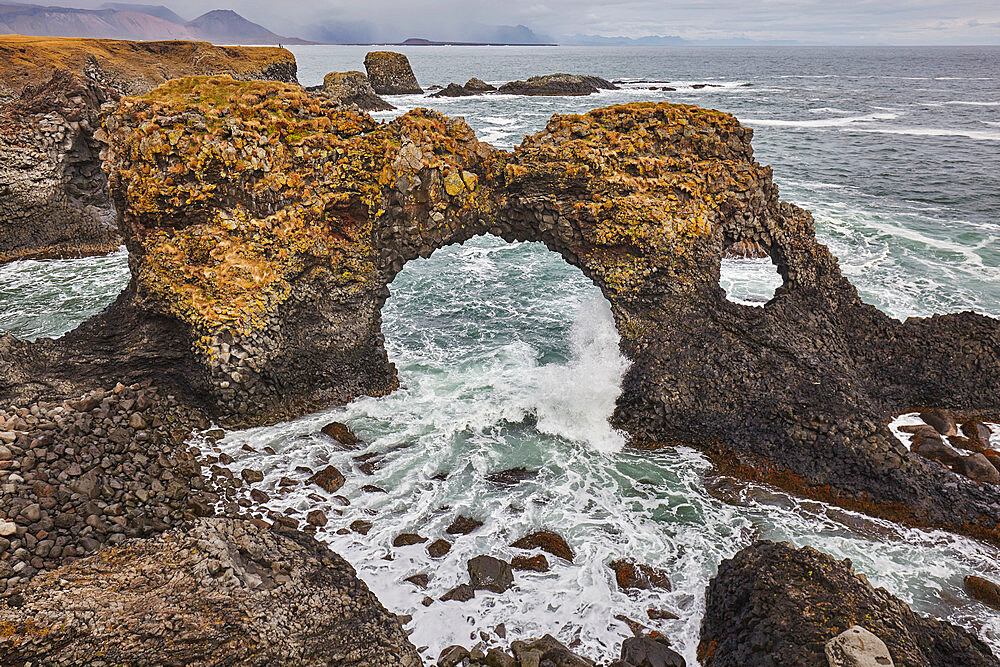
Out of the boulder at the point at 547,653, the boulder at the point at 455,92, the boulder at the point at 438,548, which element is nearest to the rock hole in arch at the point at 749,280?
Answer: the boulder at the point at 438,548

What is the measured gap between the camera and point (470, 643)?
453 inches

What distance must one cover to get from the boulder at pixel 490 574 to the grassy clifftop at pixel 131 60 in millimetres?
59889

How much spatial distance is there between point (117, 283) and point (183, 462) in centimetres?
1839

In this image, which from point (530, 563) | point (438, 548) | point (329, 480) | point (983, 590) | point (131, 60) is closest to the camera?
point (983, 590)

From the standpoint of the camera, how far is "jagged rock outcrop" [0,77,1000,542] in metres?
16.7

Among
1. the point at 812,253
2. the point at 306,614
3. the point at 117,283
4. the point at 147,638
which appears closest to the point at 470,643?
the point at 306,614

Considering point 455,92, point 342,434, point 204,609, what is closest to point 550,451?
point 342,434

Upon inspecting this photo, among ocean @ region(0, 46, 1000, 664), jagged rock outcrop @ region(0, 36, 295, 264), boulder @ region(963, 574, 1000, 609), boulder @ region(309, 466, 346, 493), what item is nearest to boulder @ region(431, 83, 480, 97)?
jagged rock outcrop @ region(0, 36, 295, 264)

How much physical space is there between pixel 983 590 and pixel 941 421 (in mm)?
6416

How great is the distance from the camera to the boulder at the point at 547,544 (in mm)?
13734

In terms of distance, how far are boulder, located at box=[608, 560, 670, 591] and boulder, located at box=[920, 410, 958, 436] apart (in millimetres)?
10558

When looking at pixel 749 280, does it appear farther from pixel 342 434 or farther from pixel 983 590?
pixel 342 434

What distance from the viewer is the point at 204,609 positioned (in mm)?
10328

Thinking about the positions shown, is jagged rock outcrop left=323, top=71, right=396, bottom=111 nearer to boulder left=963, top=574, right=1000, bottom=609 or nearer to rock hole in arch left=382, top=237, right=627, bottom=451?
rock hole in arch left=382, top=237, right=627, bottom=451
